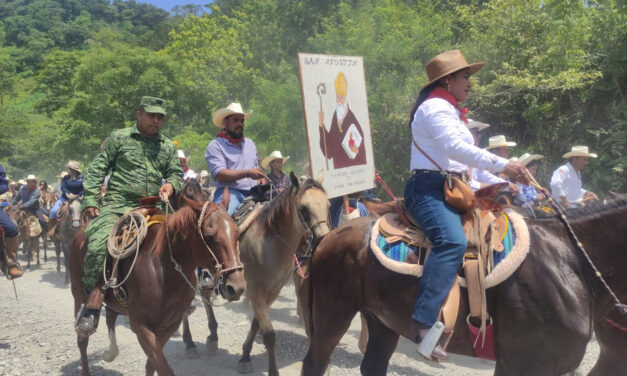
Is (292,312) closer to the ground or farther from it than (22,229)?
A: closer to the ground

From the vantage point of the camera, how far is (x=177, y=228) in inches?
179

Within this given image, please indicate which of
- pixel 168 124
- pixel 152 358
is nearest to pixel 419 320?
pixel 152 358

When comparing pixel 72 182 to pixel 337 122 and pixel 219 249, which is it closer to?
pixel 337 122

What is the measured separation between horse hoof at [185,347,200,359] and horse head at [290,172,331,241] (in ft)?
8.01

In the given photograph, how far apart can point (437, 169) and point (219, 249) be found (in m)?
1.88

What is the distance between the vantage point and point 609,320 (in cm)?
362

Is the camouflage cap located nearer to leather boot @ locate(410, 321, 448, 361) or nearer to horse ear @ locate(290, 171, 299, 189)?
horse ear @ locate(290, 171, 299, 189)

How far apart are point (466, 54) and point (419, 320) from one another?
47.8ft

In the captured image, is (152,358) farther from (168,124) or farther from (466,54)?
(168,124)

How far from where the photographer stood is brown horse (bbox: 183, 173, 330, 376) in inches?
224

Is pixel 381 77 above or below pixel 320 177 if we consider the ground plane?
above

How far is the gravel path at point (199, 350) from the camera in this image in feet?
20.1

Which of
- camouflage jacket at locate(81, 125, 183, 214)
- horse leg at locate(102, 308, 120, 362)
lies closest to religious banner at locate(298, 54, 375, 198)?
camouflage jacket at locate(81, 125, 183, 214)

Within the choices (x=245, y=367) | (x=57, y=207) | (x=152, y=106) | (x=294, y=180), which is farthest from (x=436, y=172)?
(x=57, y=207)
